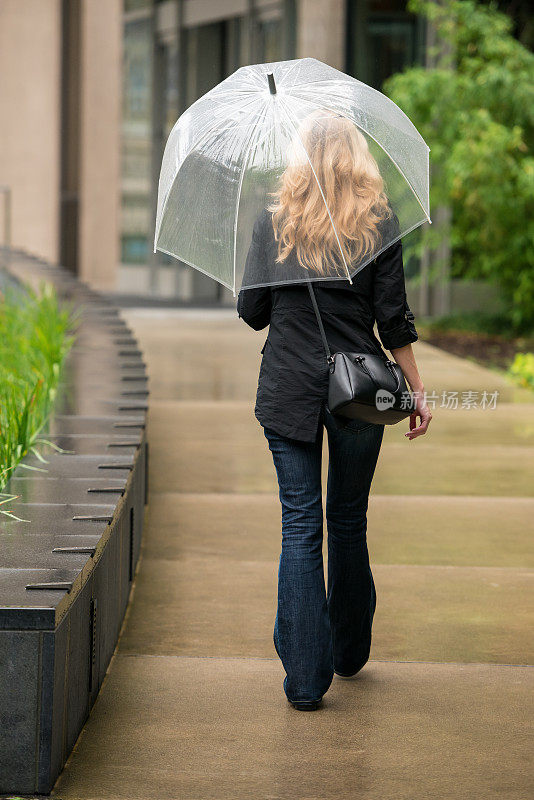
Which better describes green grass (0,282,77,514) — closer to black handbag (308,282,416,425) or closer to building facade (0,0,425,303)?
black handbag (308,282,416,425)

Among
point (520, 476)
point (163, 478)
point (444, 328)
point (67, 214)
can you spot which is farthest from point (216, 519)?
point (67, 214)

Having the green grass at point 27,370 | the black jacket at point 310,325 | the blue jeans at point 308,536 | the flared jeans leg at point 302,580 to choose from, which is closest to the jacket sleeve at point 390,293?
the black jacket at point 310,325

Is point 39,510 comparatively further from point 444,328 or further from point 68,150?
point 68,150

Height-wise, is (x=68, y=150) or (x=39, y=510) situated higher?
(x=68, y=150)

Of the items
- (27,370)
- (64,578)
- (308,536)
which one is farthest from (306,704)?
(27,370)

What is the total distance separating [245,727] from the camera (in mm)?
3584

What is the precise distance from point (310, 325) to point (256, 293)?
0.20 meters

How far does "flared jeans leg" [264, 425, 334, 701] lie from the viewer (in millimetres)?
3672

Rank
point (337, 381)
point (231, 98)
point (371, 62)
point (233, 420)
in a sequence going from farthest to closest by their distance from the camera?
point (371, 62) < point (233, 420) < point (231, 98) < point (337, 381)

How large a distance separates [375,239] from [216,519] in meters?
2.90

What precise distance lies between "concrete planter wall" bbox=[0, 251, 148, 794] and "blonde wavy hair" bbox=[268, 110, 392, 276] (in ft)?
3.47

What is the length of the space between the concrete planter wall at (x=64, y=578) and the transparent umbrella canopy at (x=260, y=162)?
2.95 ft

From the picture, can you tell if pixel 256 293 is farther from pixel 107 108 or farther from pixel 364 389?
pixel 107 108

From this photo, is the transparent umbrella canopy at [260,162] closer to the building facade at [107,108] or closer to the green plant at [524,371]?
the green plant at [524,371]
